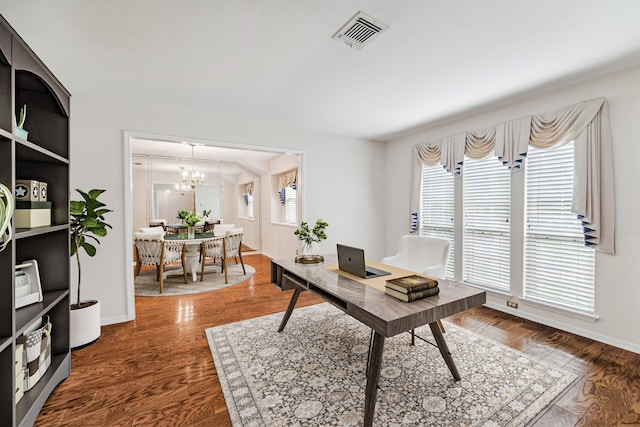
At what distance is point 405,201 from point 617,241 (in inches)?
95.3

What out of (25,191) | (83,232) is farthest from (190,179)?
(25,191)

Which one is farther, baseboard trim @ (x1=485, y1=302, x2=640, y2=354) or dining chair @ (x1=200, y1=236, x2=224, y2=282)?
dining chair @ (x1=200, y1=236, x2=224, y2=282)

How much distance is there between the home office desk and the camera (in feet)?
4.48

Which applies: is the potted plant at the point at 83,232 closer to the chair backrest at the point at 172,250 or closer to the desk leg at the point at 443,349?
the chair backrest at the point at 172,250

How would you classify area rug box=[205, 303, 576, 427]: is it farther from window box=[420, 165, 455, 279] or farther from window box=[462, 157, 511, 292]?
window box=[420, 165, 455, 279]

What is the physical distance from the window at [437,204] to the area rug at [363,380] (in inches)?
62.4

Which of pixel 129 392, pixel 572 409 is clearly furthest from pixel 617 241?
pixel 129 392

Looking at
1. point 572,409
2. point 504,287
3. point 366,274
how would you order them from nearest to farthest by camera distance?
1. point 572,409
2. point 366,274
3. point 504,287

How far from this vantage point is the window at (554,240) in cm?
261

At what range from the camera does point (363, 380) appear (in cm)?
188

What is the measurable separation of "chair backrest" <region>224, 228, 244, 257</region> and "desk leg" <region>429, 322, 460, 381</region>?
140 inches

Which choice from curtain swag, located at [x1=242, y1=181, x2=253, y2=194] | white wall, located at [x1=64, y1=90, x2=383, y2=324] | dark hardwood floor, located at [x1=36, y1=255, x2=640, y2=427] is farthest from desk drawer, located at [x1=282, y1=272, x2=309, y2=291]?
curtain swag, located at [x1=242, y1=181, x2=253, y2=194]

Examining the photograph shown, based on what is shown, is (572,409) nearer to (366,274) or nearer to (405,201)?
(366,274)

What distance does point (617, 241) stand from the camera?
7.84 ft
